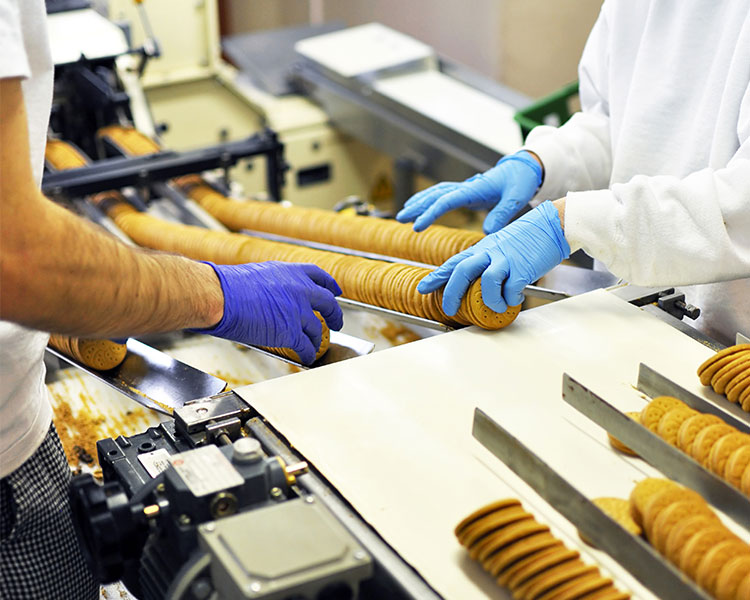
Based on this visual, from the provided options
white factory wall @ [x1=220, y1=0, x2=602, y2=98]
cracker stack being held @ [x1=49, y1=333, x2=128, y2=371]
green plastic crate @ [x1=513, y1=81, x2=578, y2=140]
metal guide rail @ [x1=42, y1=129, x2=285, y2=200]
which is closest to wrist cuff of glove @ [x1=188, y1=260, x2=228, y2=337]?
cracker stack being held @ [x1=49, y1=333, x2=128, y2=371]

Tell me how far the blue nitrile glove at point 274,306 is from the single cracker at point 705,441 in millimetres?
693

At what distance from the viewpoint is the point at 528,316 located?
154 cm

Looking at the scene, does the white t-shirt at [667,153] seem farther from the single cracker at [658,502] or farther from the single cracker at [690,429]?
the single cracker at [658,502]

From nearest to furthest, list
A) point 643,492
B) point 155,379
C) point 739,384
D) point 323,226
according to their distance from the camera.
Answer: point 643,492
point 739,384
point 155,379
point 323,226

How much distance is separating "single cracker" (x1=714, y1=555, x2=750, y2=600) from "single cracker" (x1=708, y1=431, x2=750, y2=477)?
20 cm

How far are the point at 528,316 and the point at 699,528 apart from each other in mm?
638

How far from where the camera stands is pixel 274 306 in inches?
57.8

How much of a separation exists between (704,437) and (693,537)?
0.69 ft

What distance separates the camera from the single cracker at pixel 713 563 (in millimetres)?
916

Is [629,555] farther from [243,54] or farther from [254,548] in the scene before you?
[243,54]

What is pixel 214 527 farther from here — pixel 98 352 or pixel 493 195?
pixel 493 195

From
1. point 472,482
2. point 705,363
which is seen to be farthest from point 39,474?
point 705,363

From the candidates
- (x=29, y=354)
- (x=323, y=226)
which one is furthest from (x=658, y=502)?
(x=323, y=226)

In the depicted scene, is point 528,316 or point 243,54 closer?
point 528,316
